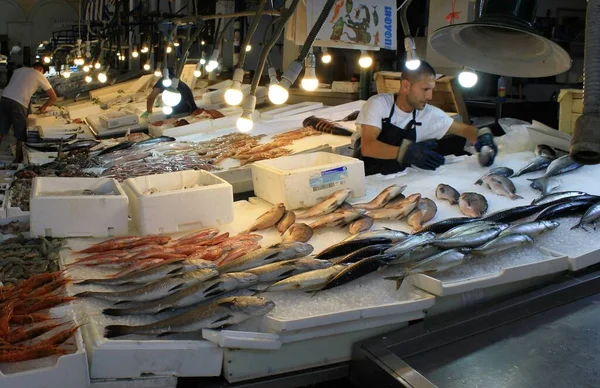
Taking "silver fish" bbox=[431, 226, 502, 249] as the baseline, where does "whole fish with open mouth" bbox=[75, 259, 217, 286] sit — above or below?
below

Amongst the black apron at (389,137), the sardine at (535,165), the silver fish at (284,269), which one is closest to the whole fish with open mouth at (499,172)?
the sardine at (535,165)

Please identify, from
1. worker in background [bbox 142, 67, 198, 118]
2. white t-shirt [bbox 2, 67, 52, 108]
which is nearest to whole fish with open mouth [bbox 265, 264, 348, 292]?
worker in background [bbox 142, 67, 198, 118]

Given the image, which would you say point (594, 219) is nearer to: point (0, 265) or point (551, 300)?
point (551, 300)

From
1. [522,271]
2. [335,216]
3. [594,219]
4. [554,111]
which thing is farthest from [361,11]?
[554,111]

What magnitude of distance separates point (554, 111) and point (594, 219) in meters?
6.89

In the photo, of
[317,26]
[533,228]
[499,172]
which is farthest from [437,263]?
[499,172]

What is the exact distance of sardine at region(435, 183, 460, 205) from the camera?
4141 mm

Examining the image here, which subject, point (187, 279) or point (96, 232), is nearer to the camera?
point (187, 279)

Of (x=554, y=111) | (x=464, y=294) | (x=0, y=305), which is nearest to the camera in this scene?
(x=0, y=305)

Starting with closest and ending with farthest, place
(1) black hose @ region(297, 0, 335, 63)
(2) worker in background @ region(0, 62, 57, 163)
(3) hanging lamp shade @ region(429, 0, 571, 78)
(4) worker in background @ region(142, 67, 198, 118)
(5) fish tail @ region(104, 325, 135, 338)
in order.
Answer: (3) hanging lamp shade @ region(429, 0, 571, 78)
(5) fish tail @ region(104, 325, 135, 338)
(1) black hose @ region(297, 0, 335, 63)
(4) worker in background @ region(142, 67, 198, 118)
(2) worker in background @ region(0, 62, 57, 163)

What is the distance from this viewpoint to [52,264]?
3264 mm

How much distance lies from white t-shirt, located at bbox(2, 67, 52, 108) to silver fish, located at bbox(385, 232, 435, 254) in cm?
877

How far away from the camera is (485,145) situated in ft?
16.7

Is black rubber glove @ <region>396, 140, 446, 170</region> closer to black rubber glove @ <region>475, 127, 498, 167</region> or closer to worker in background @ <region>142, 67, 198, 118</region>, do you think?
black rubber glove @ <region>475, 127, 498, 167</region>
